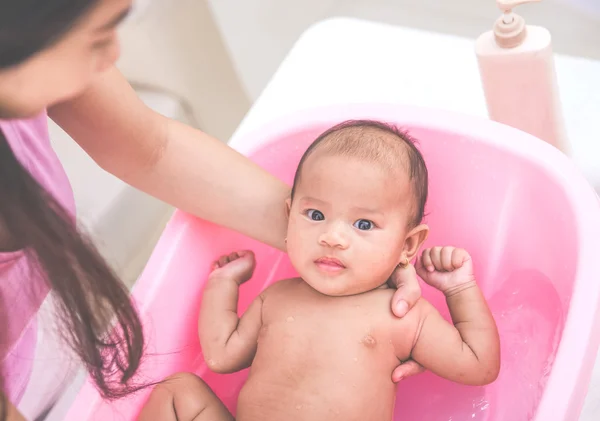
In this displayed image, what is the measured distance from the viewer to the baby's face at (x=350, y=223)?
2.57 ft

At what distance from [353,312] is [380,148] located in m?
0.20

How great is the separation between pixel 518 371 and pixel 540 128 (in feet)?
1.08

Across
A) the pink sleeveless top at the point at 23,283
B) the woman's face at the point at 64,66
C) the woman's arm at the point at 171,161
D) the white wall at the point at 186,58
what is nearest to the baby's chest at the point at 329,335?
the woman's arm at the point at 171,161

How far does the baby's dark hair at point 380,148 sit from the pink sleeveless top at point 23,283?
29 centimetres

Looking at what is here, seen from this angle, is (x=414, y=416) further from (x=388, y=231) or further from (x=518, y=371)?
(x=388, y=231)

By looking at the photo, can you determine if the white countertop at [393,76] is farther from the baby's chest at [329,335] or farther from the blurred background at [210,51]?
the baby's chest at [329,335]

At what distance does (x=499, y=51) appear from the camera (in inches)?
34.0

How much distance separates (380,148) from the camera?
803 millimetres

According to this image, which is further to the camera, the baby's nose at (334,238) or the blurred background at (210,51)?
the blurred background at (210,51)

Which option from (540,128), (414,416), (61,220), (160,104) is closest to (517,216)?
(540,128)

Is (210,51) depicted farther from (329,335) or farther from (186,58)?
(329,335)

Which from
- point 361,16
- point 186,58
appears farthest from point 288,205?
point 361,16

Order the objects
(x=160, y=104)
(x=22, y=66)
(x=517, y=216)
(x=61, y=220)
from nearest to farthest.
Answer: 1. (x=22, y=66)
2. (x=61, y=220)
3. (x=517, y=216)
4. (x=160, y=104)

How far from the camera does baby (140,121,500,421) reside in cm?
78
